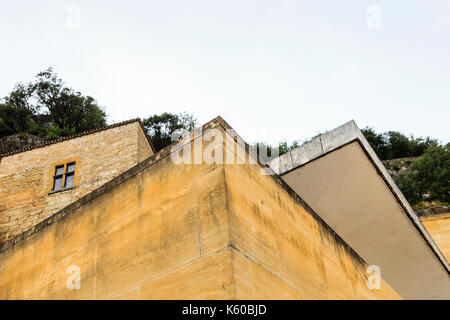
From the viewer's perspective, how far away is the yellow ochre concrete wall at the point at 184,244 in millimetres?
3026

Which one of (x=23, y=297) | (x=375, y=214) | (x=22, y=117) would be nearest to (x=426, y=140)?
(x=22, y=117)

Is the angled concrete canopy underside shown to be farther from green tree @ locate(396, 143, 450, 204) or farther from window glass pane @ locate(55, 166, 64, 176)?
green tree @ locate(396, 143, 450, 204)

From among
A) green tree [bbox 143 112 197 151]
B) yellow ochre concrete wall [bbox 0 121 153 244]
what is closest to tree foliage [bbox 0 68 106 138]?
green tree [bbox 143 112 197 151]

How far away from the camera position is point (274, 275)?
3.34 m

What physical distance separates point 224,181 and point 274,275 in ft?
2.62

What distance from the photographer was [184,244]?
3.19 meters

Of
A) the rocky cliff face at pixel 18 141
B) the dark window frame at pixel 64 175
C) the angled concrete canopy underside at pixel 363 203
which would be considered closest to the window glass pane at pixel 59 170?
the dark window frame at pixel 64 175

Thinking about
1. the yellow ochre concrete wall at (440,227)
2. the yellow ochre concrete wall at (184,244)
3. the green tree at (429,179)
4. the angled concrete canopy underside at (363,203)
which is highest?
the green tree at (429,179)

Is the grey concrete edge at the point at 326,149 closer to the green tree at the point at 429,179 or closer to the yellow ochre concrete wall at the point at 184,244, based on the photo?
the yellow ochre concrete wall at the point at 184,244

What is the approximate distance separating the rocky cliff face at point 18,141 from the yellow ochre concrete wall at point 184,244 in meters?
37.9

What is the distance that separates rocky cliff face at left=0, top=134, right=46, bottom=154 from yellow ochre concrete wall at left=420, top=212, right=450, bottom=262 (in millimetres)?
35274

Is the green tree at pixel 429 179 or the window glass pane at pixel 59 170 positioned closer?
the window glass pane at pixel 59 170
